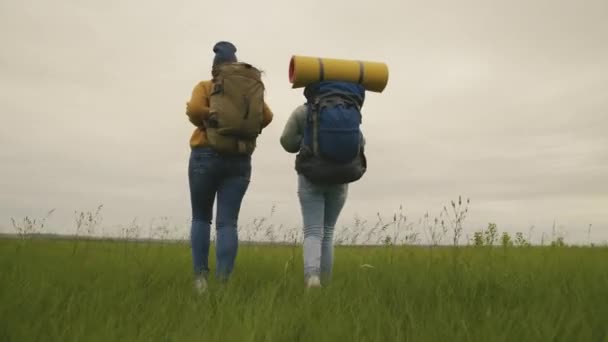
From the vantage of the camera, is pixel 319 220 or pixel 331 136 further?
pixel 319 220

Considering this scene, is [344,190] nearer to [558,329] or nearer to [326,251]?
[326,251]

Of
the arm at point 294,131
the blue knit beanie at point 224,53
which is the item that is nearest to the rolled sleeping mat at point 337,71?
the arm at point 294,131

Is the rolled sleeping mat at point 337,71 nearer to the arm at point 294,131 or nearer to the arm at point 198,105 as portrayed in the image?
the arm at point 294,131

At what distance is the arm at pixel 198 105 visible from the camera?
179 inches

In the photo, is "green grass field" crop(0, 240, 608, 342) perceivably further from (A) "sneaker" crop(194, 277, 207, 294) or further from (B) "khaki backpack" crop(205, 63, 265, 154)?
(B) "khaki backpack" crop(205, 63, 265, 154)

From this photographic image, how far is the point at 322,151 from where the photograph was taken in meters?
4.21

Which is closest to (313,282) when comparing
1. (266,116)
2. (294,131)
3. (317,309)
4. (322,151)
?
(317,309)

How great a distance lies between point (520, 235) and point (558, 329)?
8.70m

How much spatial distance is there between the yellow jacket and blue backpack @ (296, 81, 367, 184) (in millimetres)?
926

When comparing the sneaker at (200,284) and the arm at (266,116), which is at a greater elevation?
the arm at (266,116)

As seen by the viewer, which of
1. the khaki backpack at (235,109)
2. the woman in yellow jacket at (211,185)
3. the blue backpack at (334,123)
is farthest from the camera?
the woman in yellow jacket at (211,185)

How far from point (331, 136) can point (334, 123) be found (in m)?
0.11

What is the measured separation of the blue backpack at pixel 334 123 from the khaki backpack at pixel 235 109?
1.72ft

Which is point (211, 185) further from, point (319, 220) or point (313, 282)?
point (313, 282)
